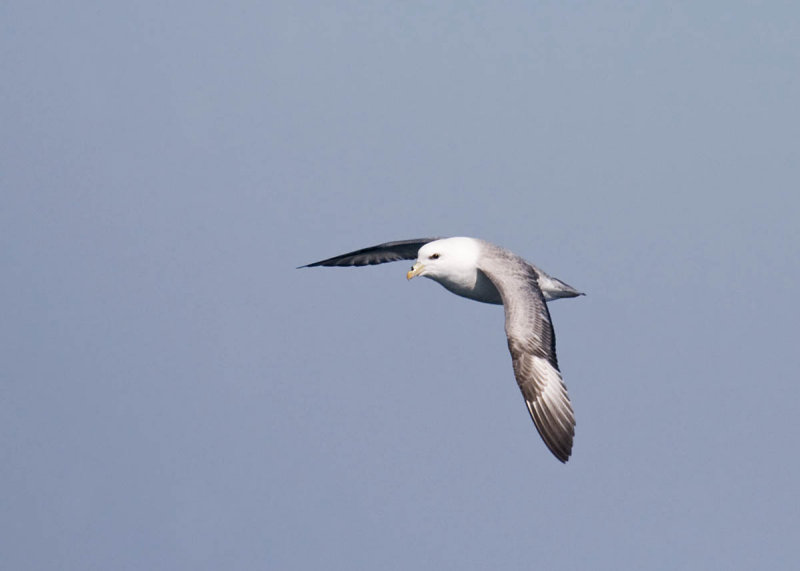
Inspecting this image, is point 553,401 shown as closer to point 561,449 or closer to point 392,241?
point 561,449

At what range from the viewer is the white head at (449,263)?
1675 cm

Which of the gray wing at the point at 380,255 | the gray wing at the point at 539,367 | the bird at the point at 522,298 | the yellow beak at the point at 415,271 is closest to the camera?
the gray wing at the point at 539,367

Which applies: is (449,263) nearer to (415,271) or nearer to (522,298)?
(415,271)

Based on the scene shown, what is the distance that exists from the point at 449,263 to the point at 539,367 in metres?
2.46

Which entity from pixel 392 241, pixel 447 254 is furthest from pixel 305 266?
pixel 447 254

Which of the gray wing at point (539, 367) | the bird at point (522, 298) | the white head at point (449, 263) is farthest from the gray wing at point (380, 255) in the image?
the gray wing at point (539, 367)

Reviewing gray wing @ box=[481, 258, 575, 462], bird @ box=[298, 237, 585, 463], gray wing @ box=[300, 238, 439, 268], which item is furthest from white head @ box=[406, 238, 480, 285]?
gray wing @ box=[300, 238, 439, 268]

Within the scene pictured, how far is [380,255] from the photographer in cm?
→ 1986

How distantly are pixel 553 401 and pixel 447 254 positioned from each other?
3.04 metres

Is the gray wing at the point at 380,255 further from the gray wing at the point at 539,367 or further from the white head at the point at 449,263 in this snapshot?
the gray wing at the point at 539,367

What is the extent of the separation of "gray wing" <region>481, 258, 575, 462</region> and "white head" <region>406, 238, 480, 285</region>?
0.96 meters

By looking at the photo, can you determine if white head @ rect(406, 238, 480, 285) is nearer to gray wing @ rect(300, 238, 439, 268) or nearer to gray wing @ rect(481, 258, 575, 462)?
gray wing @ rect(481, 258, 575, 462)

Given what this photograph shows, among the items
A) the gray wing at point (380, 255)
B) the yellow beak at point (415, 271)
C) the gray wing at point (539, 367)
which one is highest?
the gray wing at point (380, 255)

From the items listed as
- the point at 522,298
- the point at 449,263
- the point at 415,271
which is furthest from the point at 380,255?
the point at 522,298
